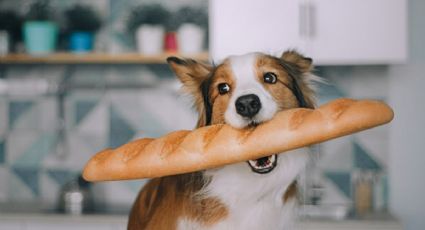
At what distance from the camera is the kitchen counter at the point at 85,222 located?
2830 mm

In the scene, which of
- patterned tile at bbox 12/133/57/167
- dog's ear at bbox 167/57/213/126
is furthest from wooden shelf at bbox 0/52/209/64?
dog's ear at bbox 167/57/213/126

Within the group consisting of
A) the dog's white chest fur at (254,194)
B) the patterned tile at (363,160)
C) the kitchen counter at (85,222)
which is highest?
the dog's white chest fur at (254,194)

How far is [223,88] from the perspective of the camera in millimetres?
1040

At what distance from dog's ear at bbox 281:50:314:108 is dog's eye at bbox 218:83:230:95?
4.8 inches

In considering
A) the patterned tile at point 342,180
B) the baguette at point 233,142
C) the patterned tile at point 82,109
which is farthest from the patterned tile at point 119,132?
the baguette at point 233,142

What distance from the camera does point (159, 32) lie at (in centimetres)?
313

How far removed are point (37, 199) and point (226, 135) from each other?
9.30 feet

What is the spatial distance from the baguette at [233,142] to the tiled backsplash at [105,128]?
2405mm

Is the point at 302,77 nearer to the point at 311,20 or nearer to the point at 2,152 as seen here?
the point at 311,20

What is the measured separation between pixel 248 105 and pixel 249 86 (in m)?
0.09

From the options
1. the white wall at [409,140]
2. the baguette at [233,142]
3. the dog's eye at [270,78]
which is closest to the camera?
the baguette at [233,142]

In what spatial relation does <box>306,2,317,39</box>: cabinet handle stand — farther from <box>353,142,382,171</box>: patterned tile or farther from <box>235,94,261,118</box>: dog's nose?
<box>235,94,261,118</box>: dog's nose

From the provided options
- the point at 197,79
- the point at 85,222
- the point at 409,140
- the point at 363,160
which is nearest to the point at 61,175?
the point at 85,222

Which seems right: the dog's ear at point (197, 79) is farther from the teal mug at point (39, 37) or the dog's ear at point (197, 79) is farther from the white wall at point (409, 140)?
the white wall at point (409, 140)
